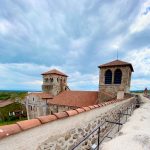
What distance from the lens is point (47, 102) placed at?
2514 cm

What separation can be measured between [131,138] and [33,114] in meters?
28.3

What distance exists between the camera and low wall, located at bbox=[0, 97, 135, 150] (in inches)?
76.8

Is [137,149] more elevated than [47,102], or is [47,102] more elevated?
[137,149]

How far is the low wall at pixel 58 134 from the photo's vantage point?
1951mm

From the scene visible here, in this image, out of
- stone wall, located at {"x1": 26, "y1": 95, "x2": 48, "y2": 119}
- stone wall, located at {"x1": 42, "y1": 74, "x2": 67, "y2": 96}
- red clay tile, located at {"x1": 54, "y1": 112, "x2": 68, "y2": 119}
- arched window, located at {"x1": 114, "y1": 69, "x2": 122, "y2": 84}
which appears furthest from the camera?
stone wall, located at {"x1": 42, "y1": 74, "x2": 67, "y2": 96}

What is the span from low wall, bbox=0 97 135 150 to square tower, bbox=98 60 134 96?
15718mm

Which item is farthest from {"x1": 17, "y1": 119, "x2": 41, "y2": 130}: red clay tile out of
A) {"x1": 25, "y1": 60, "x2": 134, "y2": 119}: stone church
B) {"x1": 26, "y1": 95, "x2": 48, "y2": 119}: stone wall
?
{"x1": 26, "y1": 95, "x2": 48, "y2": 119}: stone wall

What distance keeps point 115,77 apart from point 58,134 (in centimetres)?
1825

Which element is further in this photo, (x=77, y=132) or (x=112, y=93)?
(x=112, y=93)

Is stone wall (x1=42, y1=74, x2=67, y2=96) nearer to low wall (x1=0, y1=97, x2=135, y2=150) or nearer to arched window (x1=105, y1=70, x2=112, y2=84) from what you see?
arched window (x1=105, y1=70, x2=112, y2=84)

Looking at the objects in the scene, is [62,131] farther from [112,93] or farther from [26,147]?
[112,93]

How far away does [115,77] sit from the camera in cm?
1964

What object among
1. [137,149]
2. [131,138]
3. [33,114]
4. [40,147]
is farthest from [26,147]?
[33,114]

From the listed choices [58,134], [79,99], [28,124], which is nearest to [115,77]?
[79,99]
